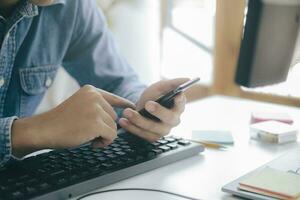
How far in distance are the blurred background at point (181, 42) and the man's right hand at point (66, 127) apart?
1051mm

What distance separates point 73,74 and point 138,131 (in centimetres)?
44

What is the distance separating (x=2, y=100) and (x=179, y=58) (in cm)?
172

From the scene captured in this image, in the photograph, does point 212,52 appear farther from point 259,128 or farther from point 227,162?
point 227,162

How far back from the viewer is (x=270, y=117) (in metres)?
1.11

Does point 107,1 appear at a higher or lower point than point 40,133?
higher

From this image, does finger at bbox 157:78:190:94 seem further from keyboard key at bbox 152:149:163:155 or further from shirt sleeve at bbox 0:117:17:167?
shirt sleeve at bbox 0:117:17:167

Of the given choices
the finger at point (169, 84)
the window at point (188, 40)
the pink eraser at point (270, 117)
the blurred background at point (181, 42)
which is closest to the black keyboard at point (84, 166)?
the finger at point (169, 84)

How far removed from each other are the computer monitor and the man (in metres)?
0.13

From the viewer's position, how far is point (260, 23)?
33.0 inches

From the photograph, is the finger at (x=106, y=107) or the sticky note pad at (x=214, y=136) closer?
the finger at (x=106, y=107)

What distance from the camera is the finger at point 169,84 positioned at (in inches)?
37.5

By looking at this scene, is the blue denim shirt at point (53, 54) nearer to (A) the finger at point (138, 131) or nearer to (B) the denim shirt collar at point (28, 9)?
(B) the denim shirt collar at point (28, 9)

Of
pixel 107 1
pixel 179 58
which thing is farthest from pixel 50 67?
pixel 179 58

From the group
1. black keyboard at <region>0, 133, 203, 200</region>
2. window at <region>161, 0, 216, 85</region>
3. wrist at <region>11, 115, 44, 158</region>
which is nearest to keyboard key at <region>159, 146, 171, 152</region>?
black keyboard at <region>0, 133, 203, 200</region>
